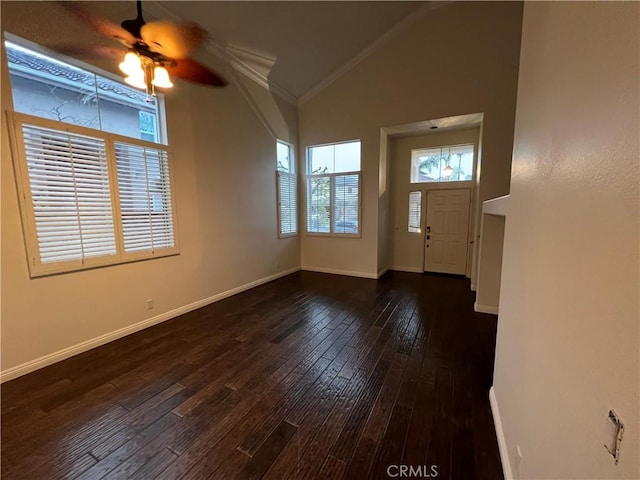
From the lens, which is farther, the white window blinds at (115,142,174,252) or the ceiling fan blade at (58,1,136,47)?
the white window blinds at (115,142,174,252)

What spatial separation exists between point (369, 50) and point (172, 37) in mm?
3554

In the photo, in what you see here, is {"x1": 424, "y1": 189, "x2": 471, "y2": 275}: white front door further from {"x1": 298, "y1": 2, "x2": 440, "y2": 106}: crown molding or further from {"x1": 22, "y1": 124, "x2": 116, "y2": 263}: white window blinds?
{"x1": 22, "y1": 124, "x2": 116, "y2": 263}: white window blinds

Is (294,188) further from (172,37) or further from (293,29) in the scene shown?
(172,37)

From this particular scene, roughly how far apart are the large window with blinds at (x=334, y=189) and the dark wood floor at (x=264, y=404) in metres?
2.74

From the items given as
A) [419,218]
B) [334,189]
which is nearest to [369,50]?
[334,189]

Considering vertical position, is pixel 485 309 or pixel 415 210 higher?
pixel 415 210

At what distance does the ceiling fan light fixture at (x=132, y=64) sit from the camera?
2.11m

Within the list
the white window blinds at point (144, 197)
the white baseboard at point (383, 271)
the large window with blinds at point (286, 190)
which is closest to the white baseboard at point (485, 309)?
the white baseboard at point (383, 271)

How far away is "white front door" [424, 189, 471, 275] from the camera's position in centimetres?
557

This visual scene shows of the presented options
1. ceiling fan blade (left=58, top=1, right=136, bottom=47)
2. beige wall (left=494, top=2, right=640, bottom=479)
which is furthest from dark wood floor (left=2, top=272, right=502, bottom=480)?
ceiling fan blade (left=58, top=1, right=136, bottom=47)

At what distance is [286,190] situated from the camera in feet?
18.9

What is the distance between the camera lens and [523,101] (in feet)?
5.23

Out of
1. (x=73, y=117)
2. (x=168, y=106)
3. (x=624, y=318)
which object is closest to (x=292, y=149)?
(x=168, y=106)

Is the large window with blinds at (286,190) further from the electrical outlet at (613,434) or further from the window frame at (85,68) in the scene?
the electrical outlet at (613,434)
